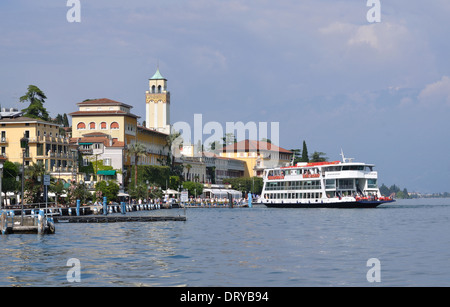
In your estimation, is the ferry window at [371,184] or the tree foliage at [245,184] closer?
the ferry window at [371,184]

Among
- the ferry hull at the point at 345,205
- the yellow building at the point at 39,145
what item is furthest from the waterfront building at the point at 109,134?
the ferry hull at the point at 345,205

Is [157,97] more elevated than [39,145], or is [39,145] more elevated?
[157,97]

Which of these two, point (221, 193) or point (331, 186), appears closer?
point (331, 186)

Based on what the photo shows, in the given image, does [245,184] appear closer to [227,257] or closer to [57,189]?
[57,189]

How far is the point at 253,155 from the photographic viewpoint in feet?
635

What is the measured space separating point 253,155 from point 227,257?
528ft

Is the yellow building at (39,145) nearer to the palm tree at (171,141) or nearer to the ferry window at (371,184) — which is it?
the ferry window at (371,184)

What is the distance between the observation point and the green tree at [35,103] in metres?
116

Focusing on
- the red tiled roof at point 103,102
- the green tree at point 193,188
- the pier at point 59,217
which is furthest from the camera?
the green tree at point 193,188

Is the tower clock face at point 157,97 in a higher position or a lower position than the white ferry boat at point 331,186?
higher

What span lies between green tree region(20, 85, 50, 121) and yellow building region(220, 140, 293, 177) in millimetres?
82001

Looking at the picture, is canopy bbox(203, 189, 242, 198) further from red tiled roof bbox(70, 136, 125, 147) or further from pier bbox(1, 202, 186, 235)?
pier bbox(1, 202, 186, 235)

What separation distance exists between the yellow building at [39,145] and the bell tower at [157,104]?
5609 centimetres

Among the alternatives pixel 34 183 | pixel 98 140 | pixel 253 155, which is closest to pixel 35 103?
pixel 98 140
